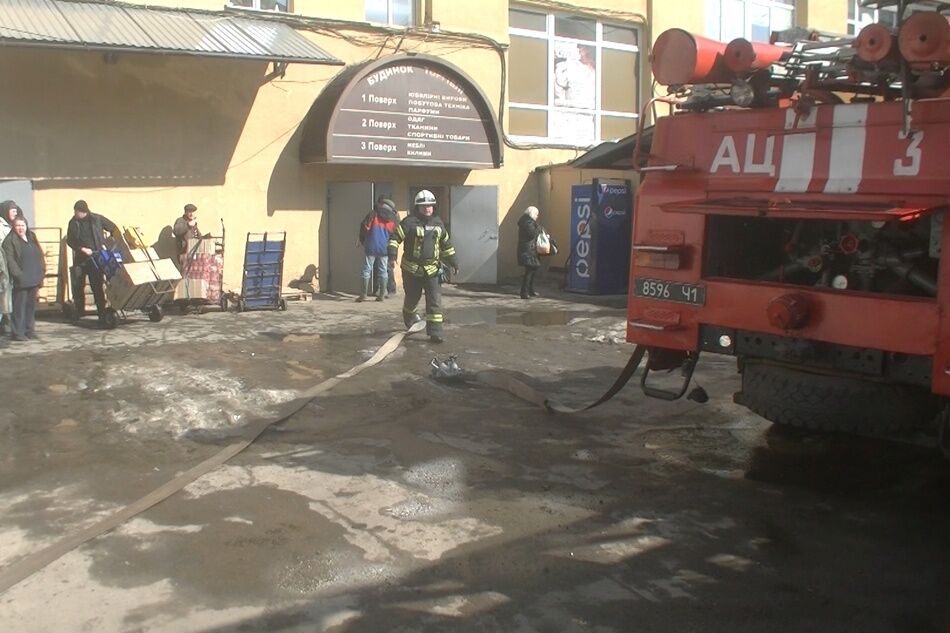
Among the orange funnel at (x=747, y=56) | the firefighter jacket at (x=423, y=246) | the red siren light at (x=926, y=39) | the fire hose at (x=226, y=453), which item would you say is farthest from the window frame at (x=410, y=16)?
the red siren light at (x=926, y=39)

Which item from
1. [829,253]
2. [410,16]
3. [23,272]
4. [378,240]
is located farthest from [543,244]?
[829,253]

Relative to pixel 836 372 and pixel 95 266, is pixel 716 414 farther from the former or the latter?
pixel 95 266

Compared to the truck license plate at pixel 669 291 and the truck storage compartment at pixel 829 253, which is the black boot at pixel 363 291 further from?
the truck storage compartment at pixel 829 253

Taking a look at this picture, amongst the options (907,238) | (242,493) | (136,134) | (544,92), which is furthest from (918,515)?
(544,92)

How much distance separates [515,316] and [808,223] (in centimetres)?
867

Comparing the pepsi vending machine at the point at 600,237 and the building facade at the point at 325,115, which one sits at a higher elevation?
the building facade at the point at 325,115

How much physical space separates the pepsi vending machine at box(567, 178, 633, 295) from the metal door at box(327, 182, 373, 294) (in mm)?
3724

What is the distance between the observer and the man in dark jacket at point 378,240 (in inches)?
602

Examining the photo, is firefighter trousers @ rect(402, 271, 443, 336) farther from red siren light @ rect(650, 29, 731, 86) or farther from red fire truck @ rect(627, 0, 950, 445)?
red siren light @ rect(650, 29, 731, 86)

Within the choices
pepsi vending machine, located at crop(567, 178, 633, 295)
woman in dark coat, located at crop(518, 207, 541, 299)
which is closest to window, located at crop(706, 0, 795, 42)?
pepsi vending machine, located at crop(567, 178, 633, 295)

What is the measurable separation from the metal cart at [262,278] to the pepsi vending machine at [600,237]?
18.0 ft

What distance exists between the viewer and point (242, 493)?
573 centimetres

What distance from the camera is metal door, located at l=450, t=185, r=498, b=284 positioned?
17.8 m

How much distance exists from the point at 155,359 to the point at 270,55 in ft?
18.3
